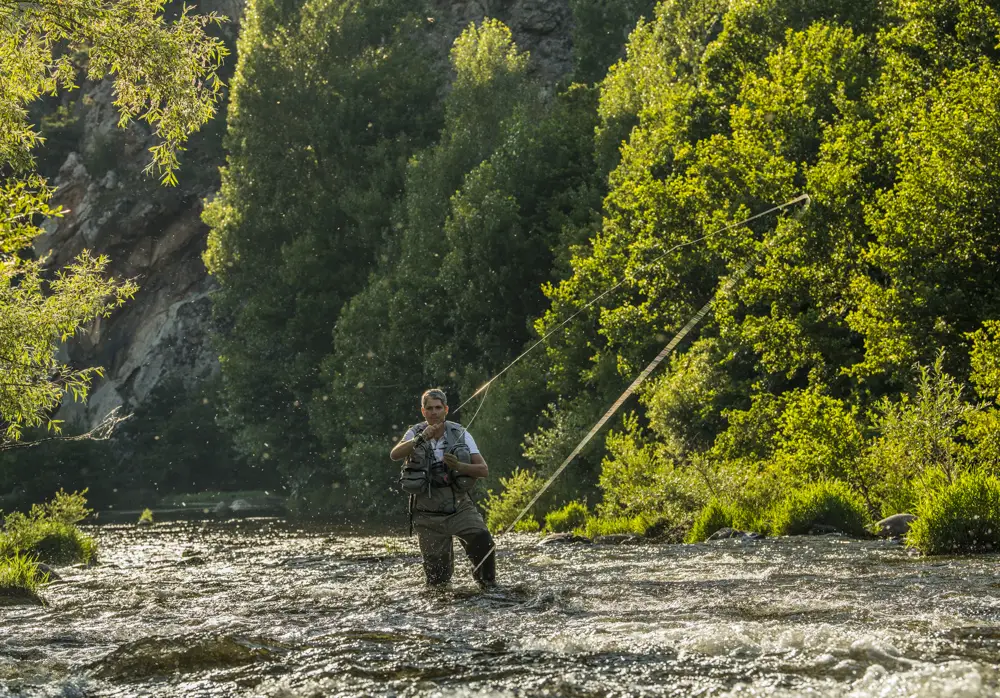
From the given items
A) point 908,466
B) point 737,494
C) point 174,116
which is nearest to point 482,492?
point 737,494

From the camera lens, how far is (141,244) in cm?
7481

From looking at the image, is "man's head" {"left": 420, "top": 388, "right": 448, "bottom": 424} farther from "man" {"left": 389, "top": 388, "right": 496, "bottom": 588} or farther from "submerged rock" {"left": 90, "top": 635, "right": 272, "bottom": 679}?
"submerged rock" {"left": 90, "top": 635, "right": 272, "bottom": 679}

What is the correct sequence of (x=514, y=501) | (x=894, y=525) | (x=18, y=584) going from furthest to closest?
(x=514, y=501), (x=894, y=525), (x=18, y=584)

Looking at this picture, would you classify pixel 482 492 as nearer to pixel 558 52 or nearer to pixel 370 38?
pixel 370 38

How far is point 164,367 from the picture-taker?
71.2 metres

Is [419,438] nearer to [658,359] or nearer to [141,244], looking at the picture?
[658,359]

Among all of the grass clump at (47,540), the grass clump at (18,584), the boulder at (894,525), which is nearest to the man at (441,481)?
the grass clump at (18,584)

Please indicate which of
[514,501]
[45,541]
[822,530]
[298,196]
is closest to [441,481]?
[822,530]

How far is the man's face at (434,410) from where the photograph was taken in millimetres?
10617

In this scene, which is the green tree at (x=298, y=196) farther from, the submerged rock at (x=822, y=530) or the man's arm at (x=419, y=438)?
the man's arm at (x=419, y=438)

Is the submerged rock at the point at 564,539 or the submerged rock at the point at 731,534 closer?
the submerged rock at the point at 731,534

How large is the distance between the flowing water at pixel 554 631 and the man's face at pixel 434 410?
1.75 m

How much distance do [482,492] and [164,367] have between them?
38.1 metres

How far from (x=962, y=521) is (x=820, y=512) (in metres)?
4.78
